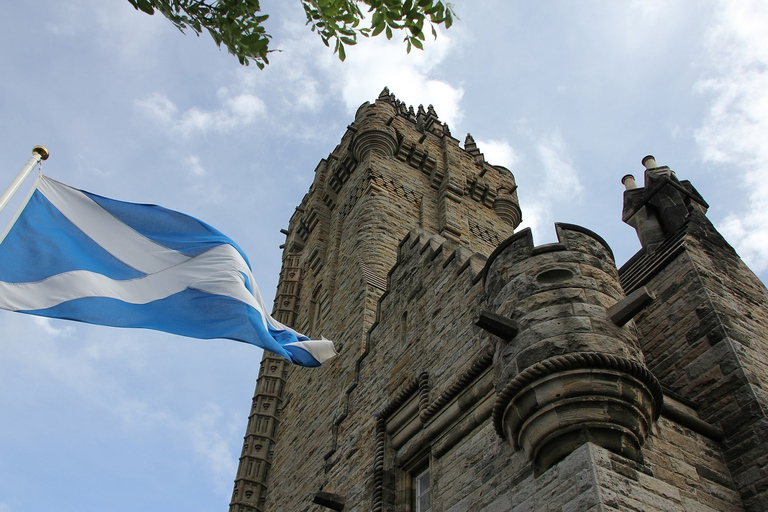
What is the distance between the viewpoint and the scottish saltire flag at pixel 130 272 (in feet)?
24.2

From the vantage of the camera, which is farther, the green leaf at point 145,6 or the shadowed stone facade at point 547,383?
the shadowed stone facade at point 547,383

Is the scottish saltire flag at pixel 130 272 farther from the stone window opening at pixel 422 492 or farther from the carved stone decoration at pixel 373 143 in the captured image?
the carved stone decoration at pixel 373 143

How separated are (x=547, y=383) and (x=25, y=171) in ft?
19.2

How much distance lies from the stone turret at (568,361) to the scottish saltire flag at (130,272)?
138 inches

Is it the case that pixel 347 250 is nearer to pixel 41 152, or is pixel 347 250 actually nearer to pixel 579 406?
pixel 41 152

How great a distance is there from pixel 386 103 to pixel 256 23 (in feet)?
63.4

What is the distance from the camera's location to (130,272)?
8.55m

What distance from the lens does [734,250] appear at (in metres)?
9.80

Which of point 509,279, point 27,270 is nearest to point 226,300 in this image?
point 27,270

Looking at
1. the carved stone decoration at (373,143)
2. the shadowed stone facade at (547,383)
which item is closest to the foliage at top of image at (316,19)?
the shadowed stone facade at (547,383)

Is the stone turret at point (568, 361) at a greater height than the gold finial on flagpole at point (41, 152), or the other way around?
the gold finial on flagpole at point (41, 152)

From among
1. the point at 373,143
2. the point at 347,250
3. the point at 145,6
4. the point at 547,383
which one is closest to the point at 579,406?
the point at 547,383

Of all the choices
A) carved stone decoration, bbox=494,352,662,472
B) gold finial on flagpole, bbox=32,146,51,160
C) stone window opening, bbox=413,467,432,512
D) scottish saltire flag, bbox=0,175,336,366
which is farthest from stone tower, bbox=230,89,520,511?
gold finial on flagpole, bbox=32,146,51,160

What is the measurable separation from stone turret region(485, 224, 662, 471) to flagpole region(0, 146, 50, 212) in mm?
5011
